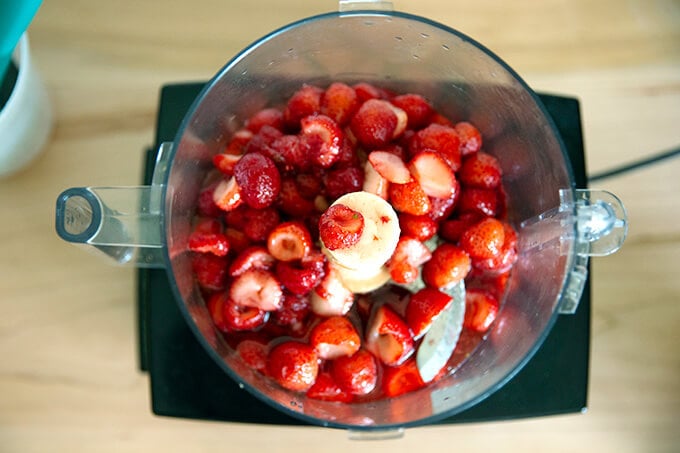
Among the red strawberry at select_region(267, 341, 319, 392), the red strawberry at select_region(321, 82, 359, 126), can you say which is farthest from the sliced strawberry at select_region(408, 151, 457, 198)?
the red strawberry at select_region(267, 341, 319, 392)

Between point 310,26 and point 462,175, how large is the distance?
25cm

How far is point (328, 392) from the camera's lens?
2.33ft

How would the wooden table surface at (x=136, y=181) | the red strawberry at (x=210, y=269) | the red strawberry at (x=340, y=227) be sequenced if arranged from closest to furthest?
the red strawberry at (x=340, y=227) → the red strawberry at (x=210, y=269) → the wooden table surface at (x=136, y=181)

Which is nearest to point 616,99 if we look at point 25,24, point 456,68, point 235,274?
point 456,68

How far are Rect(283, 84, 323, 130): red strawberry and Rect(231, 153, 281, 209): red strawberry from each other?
82mm

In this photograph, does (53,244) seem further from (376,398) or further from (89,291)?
(376,398)

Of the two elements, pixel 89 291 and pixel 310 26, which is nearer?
pixel 310 26

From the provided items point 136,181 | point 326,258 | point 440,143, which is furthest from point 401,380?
point 136,181

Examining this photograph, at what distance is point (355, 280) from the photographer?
72 cm

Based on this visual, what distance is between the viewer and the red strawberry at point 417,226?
28.0 inches

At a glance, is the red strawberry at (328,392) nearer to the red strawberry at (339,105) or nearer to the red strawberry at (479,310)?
the red strawberry at (479,310)

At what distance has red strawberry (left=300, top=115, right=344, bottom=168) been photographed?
704mm

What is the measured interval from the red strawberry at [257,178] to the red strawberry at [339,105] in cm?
10

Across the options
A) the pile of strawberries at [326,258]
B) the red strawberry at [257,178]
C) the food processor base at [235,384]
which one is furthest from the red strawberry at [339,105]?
the food processor base at [235,384]
